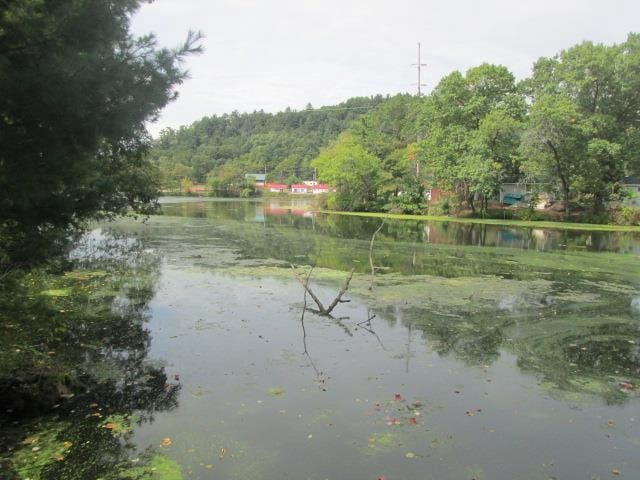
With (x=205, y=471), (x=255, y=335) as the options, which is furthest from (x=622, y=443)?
(x=255, y=335)

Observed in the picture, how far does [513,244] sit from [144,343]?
19.8 metres

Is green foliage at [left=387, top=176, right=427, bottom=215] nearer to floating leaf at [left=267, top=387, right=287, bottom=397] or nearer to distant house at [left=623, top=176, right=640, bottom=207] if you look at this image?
distant house at [left=623, top=176, right=640, bottom=207]

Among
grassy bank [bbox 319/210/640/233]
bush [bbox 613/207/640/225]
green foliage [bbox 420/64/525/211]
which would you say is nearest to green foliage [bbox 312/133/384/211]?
green foliage [bbox 420/64/525/211]

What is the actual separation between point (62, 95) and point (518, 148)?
37.4 meters

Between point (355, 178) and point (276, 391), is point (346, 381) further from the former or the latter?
point (355, 178)

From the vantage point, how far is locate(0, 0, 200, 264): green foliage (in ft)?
16.3

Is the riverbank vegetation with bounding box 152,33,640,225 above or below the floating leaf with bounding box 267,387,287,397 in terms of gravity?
above

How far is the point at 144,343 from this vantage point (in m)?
8.44

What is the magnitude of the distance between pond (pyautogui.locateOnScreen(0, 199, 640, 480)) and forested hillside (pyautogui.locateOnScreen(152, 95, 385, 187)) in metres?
88.1

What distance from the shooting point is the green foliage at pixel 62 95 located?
498cm

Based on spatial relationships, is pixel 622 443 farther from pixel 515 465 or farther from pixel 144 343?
pixel 144 343

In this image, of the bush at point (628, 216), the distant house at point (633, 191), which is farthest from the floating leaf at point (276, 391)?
the distant house at point (633, 191)

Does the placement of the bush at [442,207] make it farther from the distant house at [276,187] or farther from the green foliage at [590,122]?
the distant house at [276,187]

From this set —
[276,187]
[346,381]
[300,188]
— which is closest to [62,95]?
[346,381]
